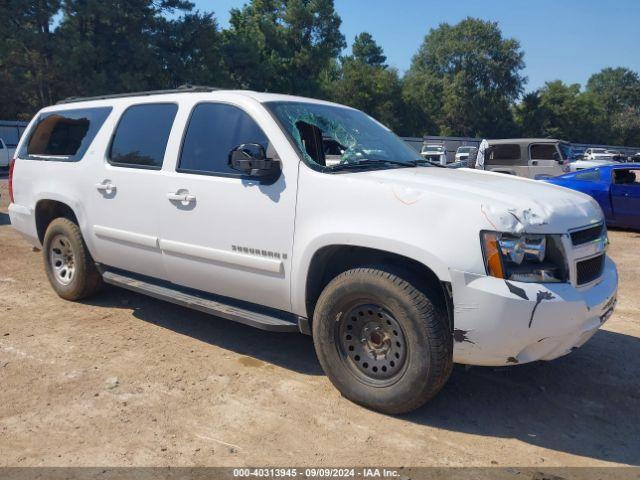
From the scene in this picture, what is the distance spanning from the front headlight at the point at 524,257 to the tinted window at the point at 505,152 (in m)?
13.9

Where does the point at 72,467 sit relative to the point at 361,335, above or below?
below

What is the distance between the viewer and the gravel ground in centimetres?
300

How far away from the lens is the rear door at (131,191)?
Result: 14.6 feet

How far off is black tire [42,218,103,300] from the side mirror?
2.31 metres

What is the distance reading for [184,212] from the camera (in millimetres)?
4188

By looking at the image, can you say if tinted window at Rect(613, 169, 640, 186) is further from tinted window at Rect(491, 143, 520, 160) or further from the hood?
the hood

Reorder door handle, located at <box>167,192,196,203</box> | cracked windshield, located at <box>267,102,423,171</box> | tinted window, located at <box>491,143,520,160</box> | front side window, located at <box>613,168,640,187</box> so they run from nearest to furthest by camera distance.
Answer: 1. cracked windshield, located at <box>267,102,423,171</box>
2. door handle, located at <box>167,192,196,203</box>
3. front side window, located at <box>613,168,640,187</box>
4. tinted window, located at <box>491,143,520,160</box>

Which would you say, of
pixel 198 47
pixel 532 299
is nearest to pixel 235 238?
pixel 532 299

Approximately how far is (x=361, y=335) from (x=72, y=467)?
1.74 m

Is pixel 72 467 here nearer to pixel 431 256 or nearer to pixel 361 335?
pixel 361 335

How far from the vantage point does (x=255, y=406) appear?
11.5 feet

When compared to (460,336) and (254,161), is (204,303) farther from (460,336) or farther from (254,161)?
(460,336)

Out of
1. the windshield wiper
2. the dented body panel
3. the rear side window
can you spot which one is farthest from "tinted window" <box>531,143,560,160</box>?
the rear side window

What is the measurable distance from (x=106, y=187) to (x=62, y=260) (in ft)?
4.08
